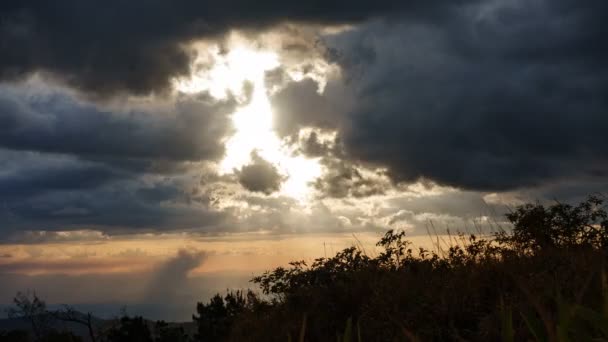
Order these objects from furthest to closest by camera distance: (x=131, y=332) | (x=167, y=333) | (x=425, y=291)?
(x=167, y=333) → (x=131, y=332) → (x=425, y=291)

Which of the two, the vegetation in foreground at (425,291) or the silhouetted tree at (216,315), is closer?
the vegetation in foreground at (425,291)

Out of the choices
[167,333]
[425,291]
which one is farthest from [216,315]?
[425,291]

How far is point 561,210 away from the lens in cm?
1953

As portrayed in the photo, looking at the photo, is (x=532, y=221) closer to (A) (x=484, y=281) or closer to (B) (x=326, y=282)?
(B) (x=326, y=282)

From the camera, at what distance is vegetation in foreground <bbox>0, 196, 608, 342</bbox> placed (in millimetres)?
10641

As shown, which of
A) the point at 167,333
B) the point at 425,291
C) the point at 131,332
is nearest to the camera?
the point at 425,291

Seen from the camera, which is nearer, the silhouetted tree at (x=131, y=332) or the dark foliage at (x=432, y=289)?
the dark foliage at (x=432, y=289)

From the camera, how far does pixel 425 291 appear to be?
12688 millimetres

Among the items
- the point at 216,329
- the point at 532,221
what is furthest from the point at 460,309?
the point at 216,329

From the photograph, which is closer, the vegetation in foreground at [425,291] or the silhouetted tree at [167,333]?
the vegetation in foreground at [425,291]

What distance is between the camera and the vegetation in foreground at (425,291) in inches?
419

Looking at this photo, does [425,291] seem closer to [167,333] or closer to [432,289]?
[432,289]

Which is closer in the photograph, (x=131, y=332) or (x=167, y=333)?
(x=131, y=332)

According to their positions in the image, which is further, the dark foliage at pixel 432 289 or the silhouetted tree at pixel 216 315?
the silhouetted tree at pixel 216 315
